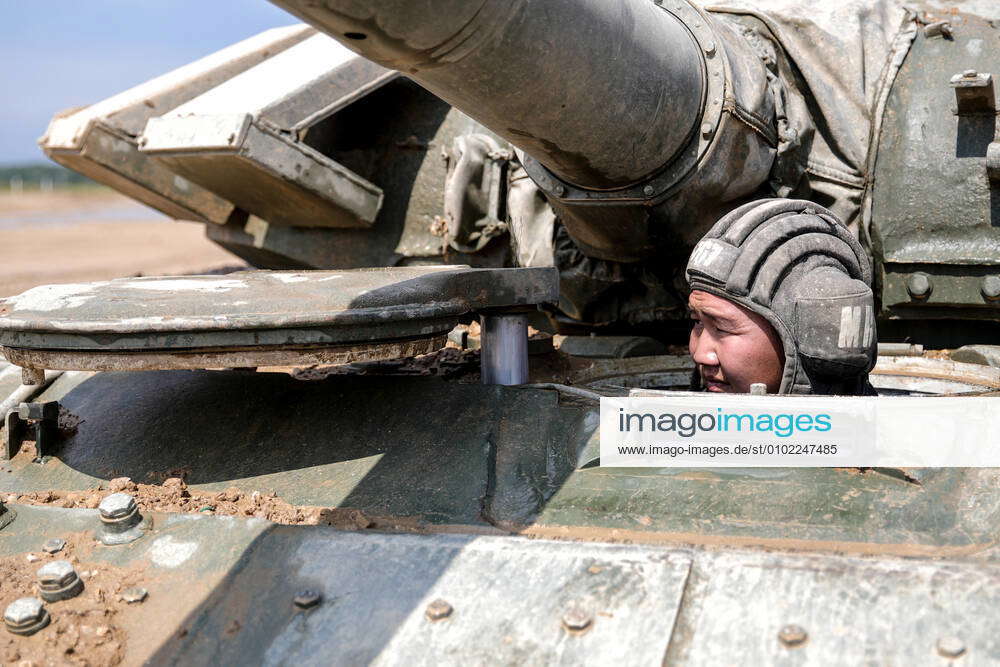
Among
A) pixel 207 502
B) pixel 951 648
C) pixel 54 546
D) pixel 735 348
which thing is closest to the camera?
pixel 951 648

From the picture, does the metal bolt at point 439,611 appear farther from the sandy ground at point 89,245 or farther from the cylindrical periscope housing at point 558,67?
the sandy ground at point 89,245

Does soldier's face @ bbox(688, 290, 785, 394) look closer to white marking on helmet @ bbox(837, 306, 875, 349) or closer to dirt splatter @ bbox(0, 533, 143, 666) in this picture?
white marking on helmet @ bbox(837, 306, 875, 349)

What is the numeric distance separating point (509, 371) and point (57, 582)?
143cm

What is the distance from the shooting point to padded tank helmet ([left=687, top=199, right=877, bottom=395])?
2854 millimetres

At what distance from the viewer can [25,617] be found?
221cm

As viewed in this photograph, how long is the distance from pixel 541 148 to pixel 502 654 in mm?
1441

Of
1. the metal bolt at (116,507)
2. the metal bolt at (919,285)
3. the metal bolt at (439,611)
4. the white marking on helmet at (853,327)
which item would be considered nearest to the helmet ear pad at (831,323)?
the white marking on helmet at (853,327)

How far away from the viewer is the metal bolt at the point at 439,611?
7.03ft

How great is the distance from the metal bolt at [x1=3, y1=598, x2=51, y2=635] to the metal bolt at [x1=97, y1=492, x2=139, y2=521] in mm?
315

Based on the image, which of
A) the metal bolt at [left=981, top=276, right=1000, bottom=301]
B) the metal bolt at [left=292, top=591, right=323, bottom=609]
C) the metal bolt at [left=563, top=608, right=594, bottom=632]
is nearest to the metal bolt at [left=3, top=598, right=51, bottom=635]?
the metal bolt at [left=292, top=591, right=323, bottom=609]

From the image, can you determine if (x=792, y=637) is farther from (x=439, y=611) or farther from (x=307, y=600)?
(x=307, y=600)

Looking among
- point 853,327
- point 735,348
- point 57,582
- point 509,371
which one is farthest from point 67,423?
point 853,327

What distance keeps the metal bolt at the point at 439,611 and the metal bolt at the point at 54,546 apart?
2.99 feet

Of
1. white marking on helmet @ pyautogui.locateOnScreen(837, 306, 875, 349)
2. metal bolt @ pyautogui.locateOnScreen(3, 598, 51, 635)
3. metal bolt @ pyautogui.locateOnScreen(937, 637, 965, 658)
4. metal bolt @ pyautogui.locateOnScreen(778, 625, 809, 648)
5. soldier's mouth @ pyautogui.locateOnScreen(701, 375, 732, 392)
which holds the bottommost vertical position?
metal bolt @ pyautogui.locateOnScreen(3, 598, 51, 635)
